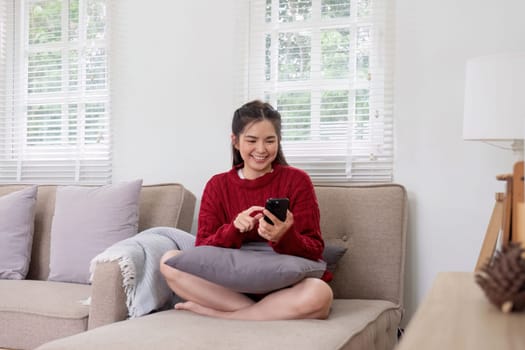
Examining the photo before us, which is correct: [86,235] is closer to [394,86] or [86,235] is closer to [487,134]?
[394,86]

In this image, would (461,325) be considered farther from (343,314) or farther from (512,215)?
(343,314)

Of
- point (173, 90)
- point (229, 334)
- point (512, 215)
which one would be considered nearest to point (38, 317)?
point (229, 334)

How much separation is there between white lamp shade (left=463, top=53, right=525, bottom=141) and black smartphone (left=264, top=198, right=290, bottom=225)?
0.68 meters

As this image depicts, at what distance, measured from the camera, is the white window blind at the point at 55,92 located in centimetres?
379

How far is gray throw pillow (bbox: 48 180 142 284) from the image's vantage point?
3.14 metres

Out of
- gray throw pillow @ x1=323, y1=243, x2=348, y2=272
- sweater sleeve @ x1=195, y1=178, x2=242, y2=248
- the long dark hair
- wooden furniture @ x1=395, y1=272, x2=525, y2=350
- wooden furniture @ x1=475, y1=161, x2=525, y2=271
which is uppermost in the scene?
the long dark hair

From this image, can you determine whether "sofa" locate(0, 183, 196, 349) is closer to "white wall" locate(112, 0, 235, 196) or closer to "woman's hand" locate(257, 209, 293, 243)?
"white wall" locate(112, 0, 235, 196)

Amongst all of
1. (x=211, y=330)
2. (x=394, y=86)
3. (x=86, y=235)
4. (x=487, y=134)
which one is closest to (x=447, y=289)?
(x=211, y=330)

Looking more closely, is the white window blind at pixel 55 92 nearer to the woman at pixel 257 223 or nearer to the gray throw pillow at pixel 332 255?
the woman at pixel 257 223

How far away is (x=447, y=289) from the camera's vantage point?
1.22 meters

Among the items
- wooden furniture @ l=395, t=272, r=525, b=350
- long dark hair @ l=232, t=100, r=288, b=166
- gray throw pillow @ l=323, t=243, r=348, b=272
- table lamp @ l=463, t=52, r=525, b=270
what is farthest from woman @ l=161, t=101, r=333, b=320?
wooden furniture @ l=395, t=272, r=525, b=350

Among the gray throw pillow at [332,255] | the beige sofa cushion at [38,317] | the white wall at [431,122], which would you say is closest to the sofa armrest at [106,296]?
the beige sofa cushion at [38,317]

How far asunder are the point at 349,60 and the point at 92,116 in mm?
1369

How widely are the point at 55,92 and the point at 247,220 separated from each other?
74.3 inches
